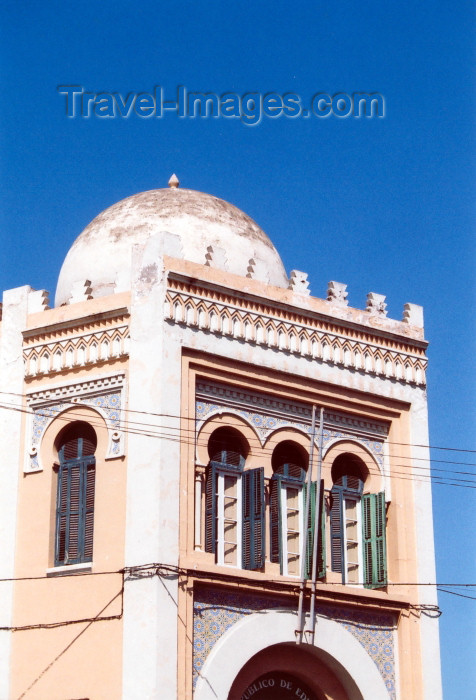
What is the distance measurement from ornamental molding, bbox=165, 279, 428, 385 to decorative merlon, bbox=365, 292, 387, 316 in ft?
1.44

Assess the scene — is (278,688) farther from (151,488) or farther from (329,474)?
(151,488)

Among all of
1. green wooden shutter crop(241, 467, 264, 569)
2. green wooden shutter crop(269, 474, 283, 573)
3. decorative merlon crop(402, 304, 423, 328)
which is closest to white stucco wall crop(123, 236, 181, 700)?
green wooden shutter crop(241, 467, 264, 569)

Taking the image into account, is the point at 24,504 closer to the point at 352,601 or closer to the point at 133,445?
the point at 133,445

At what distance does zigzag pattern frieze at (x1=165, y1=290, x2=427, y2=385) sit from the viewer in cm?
2056

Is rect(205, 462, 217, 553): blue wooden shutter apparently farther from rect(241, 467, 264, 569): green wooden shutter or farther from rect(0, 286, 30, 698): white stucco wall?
rect(0, 286, 30, 698): white stucco wall

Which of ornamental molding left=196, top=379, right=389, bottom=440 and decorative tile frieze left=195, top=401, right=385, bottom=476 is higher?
ornamental molding left=196, top=379, right=389, bottom=440

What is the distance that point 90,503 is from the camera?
20.3 meters

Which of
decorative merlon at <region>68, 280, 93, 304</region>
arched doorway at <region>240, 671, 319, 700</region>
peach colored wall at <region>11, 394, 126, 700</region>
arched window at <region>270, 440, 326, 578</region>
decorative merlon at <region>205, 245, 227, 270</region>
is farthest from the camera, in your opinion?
decorative merlon at <region>68, 280, 93, 304</region>

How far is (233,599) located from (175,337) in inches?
140

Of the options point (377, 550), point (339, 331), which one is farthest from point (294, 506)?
point (339, 331)

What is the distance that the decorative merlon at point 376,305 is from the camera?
2273 cm

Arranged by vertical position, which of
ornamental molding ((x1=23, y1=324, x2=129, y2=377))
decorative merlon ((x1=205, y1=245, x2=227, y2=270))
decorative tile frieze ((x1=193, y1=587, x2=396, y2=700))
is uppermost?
decorative merlon ((x1=205, y1=245, x2=227, y2=270))

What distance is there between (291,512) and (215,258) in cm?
372

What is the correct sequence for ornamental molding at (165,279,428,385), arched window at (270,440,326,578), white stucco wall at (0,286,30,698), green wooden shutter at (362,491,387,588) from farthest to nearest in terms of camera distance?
green wooden shutter at (362,491,387,588) < arched window at (270,440,326,578) < ornamental molding at (165,279,428,385) < white stucco wall at (0,286,30,698)
